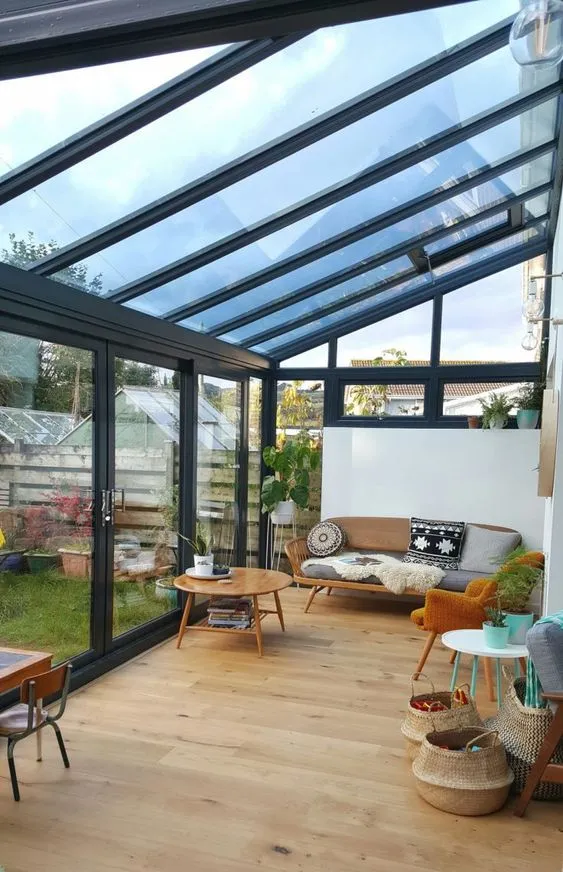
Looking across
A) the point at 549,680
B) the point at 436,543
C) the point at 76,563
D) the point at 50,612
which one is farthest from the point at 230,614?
the point at 549,680

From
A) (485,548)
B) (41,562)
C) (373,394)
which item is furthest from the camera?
(373,394)

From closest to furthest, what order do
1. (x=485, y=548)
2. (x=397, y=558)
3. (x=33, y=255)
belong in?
(x=33, y=255) → (x=485, y=548) → (x=397, y=558)

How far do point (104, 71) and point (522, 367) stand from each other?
503cm

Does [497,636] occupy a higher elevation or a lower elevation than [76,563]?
lower

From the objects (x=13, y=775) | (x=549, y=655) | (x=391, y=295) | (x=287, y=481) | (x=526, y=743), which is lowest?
(x=13, y=775)

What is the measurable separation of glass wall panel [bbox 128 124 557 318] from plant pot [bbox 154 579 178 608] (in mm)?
2188

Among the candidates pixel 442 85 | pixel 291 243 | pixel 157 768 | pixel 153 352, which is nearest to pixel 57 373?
pixel 153 352

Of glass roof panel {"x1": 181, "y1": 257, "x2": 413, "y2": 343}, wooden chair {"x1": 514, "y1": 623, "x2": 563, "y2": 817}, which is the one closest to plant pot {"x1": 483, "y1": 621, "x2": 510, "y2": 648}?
wooden chair {"x1": 514, "y1": 623, "x2": 563, "y2": 817}

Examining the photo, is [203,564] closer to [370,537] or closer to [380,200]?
[370,537]

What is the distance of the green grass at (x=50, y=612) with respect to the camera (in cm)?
357

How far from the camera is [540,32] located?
1321 millimetres

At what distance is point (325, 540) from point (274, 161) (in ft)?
12.9

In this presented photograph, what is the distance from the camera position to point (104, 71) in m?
2.39

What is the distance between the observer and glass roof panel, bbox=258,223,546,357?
19.4ft
